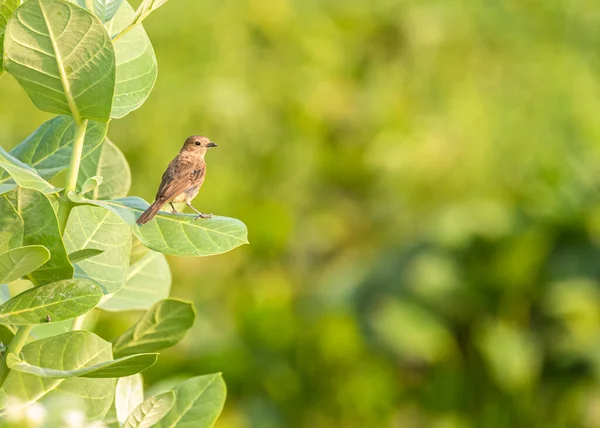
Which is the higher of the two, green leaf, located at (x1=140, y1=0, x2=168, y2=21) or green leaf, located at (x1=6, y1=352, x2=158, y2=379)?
green leaf, located at (x1=140, y1=0, x2=168, y2=21)

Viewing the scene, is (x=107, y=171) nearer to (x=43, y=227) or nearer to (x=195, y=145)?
(x=195, y=145)

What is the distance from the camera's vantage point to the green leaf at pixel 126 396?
2.84 ft

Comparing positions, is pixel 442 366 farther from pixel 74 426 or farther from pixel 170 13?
pixel 74 426

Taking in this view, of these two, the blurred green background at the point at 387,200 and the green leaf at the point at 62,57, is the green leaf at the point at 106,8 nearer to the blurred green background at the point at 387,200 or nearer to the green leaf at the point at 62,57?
the green leaf at the point at 62,57

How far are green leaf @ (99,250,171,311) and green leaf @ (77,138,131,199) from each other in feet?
0.28

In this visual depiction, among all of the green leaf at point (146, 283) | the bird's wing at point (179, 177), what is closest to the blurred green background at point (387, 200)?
the green leaf at point (146, 283)

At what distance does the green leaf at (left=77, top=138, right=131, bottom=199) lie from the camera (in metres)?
0.96

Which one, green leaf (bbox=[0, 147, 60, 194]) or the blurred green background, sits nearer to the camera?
green leaf (bbox=[0, 147, 60, 194])

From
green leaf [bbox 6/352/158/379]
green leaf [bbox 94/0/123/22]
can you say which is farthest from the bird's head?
green leaf [bbox 6/352/158/379]

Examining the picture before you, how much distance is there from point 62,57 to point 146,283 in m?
0.36

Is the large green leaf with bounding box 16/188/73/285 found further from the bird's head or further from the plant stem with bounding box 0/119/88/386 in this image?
the bird's head

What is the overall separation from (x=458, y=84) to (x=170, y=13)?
2077 mm

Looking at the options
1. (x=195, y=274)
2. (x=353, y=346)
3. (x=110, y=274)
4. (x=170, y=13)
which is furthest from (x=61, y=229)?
(x=170, y=13)

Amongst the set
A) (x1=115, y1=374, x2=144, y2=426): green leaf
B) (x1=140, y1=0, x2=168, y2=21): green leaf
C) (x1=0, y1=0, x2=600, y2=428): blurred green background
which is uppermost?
(x1=140, y1=0, x2=168, y2=21): green leaf
